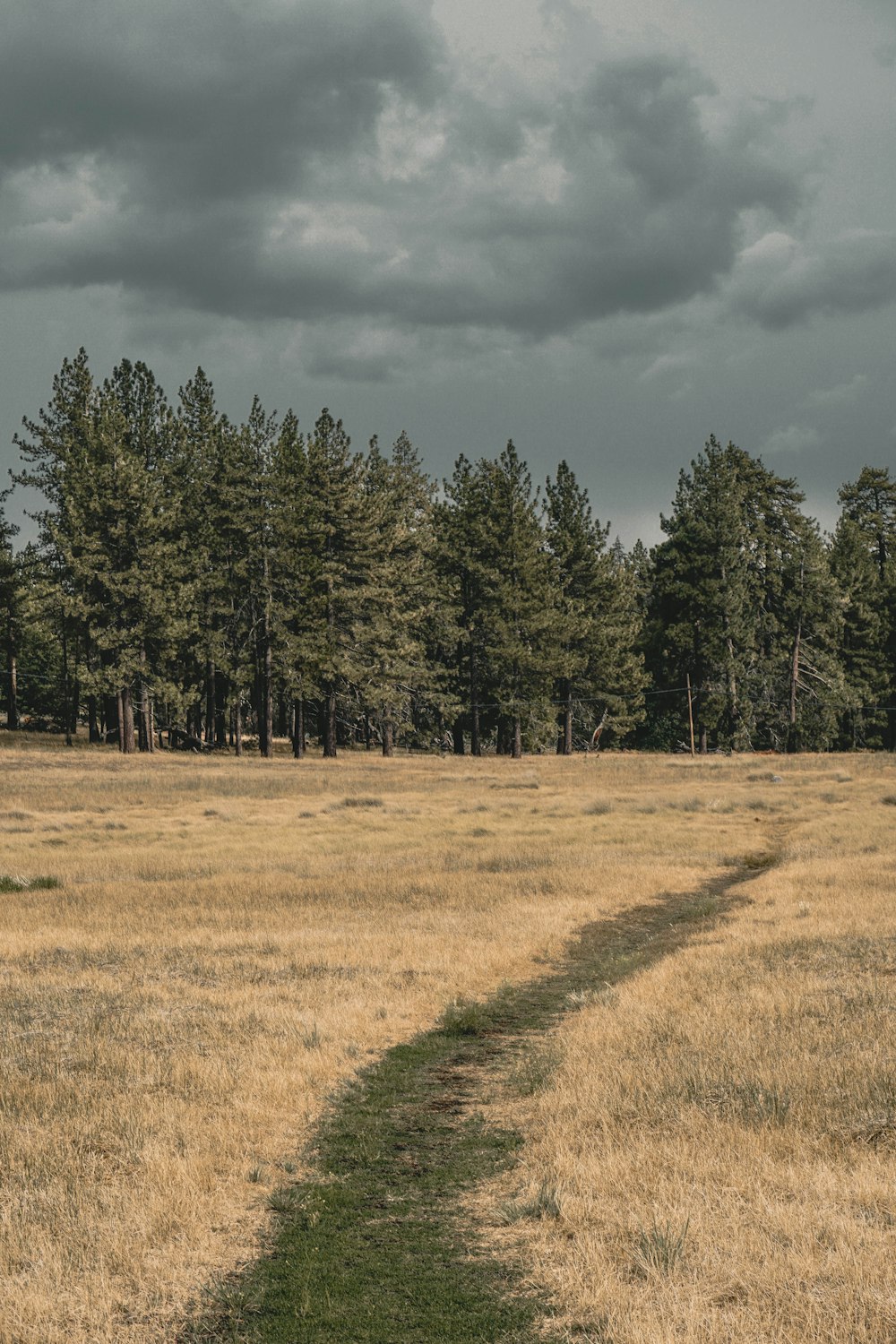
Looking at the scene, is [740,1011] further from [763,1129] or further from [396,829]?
[396,829]

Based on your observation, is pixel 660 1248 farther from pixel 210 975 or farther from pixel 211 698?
pixel 211 698

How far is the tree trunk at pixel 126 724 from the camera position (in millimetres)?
66312

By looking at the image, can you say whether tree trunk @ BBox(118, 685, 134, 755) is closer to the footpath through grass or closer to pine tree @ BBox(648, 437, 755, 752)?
pine tree @ BBox(648, 437, 755, 752)

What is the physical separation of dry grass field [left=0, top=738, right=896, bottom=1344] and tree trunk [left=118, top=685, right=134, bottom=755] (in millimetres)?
38264

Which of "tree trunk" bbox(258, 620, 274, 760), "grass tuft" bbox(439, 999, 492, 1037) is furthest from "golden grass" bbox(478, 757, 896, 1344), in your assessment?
"tree trunk" bbox(258, 620, 274, 760)

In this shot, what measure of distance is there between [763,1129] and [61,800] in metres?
39.4

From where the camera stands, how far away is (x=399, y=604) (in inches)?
2901

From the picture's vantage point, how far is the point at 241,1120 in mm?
9211

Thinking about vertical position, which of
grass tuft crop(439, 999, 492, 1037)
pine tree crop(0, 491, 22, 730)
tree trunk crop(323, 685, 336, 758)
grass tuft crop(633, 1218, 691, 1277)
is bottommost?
grass tuft crop(439, 999, 492, 1037)

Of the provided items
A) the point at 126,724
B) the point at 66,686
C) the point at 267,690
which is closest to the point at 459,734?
the point at 267,690

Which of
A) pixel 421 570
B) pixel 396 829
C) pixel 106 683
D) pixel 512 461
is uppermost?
pixel 512 461

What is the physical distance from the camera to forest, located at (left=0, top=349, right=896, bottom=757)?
6700 cm

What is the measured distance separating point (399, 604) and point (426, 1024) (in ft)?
201

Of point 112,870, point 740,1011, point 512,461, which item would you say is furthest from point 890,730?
point 740,1011
